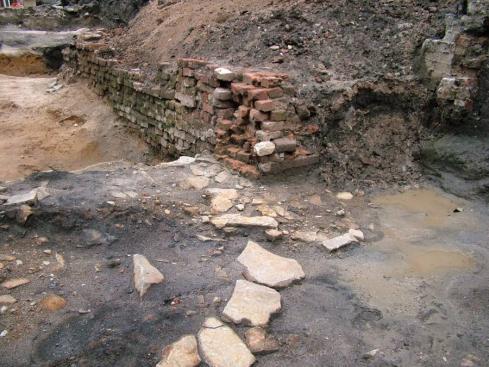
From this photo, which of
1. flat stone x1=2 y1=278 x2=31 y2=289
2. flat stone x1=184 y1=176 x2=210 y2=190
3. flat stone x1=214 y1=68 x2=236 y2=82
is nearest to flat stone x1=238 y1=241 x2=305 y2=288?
flat stone x1=184 y1=176 x2=210 y2=190

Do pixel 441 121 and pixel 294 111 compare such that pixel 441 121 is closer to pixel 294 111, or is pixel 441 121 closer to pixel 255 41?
pixel 294 111

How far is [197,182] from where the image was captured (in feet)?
12.3

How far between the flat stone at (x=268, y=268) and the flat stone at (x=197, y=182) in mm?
891

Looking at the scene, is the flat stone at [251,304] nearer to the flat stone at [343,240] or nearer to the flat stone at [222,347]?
the flat stone at [222,347]

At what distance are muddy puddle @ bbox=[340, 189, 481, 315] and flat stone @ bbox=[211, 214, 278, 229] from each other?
610mm

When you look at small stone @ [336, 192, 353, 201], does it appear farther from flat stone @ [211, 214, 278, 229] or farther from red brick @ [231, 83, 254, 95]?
red brick @ [231, 83, 254, 95]

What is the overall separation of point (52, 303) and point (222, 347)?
0.97m

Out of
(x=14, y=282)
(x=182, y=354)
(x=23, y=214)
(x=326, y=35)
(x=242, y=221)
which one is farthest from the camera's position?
(x=326, y=35)

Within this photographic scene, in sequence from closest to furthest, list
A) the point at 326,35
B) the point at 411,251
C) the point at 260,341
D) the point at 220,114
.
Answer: the point at 260,341, the point at 411,251, the point at 220,114, the point at 326,35

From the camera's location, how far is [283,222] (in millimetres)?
3275

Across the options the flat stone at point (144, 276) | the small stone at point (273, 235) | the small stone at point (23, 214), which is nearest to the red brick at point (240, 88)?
the small stone at point (273, 235)

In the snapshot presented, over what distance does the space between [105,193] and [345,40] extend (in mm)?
2995

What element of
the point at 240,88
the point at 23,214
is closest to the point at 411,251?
the point at 240,88

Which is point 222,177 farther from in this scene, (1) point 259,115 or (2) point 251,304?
(2) point 251,304
